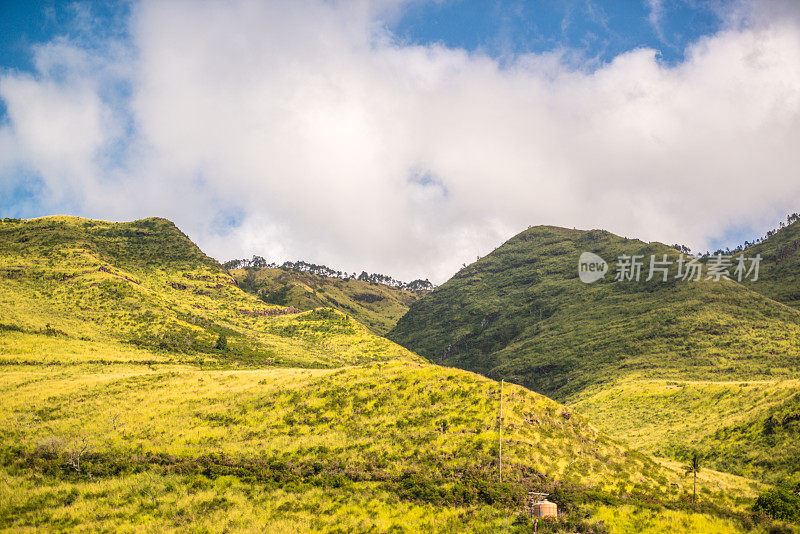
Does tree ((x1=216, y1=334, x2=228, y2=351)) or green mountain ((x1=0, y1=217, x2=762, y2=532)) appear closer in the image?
green mountain ((x1=0, y1=217, x2=762, y2=532))

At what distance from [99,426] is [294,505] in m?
34.4

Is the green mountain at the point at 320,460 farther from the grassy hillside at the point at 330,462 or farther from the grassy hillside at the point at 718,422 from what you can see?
the grassy hillside at the point at 718,422

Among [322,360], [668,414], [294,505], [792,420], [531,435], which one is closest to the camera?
[294,505]

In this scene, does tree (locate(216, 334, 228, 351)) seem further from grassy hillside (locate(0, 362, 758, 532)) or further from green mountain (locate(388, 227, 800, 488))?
green mountain (locate(388, 227, 800, 488))

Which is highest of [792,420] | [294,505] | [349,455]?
[792,420]

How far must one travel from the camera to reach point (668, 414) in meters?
91.0

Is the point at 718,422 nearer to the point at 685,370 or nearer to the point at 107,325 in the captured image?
the point at 685,370

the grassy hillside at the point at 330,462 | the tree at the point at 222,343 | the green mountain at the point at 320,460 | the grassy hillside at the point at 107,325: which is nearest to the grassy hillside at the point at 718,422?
the green mountain at the point at 320,460

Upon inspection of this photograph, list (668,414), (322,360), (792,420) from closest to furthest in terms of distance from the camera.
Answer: (792,420)
(668,414)
(322,360)

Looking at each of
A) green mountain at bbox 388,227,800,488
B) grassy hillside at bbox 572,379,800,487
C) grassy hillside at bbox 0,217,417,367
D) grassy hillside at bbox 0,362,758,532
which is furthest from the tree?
grassy hillside at bbox 572,379,800,487

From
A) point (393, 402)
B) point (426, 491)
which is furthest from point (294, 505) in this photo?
point (393, 402)

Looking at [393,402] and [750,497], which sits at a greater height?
[393,402]

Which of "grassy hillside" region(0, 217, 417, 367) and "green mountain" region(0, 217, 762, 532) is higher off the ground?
"grassy hillside" region(0, 217, 417, 367)

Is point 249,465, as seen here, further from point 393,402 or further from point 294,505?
point 393,402
